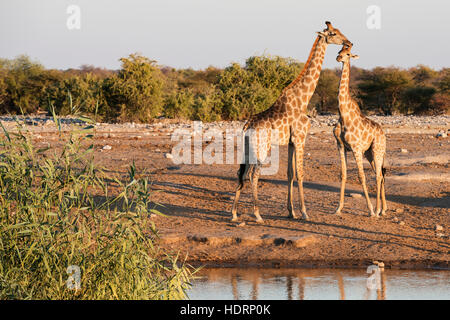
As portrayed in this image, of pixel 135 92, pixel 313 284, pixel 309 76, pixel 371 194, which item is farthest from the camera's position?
pixel 135 92

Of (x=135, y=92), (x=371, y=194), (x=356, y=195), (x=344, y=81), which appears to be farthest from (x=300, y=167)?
(x=135, y=92)

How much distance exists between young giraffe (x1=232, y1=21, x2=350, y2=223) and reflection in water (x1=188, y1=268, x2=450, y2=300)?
1.88 meters

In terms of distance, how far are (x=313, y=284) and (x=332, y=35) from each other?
13.5 feet

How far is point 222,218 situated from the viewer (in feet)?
32.0

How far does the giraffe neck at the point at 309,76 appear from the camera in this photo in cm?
970

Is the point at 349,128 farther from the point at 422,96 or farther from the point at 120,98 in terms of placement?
the point at 422,96

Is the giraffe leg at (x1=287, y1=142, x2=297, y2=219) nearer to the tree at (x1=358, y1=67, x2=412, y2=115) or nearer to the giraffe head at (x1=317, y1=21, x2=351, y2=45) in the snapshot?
the giraffe head at (x1=317, y1=21, x2=351, y2=45)

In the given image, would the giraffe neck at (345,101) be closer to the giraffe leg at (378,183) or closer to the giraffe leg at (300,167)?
the giraffe leg at (300,167)

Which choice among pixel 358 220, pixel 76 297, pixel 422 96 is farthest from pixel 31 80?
pixel 76 297

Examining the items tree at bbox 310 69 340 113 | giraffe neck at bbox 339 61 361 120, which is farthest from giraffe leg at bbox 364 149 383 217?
tree at bbox 310 69 340 113

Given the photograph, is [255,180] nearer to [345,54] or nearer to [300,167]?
[300,167]

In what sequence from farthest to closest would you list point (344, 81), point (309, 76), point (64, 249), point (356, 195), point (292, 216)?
1. point (356, 195)
2. point (344, 81)
3. point (309, 76)
4. point (292, 216)
5. point (64, 249)

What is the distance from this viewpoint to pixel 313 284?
7109mm
